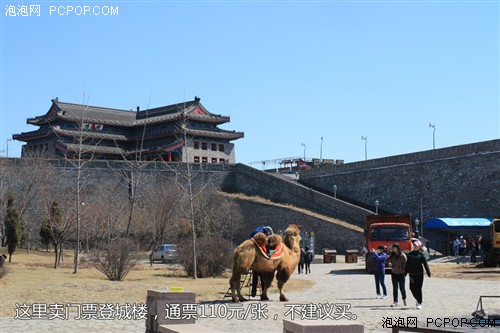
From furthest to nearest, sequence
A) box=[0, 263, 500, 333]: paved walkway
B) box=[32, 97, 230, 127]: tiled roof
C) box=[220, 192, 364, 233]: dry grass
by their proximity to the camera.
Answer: box=[32, 97, 230, 127]: tiled roof → box=[220, 192, 364, 233]: dry grass → box=[0, 263, 500, 333]: paved walkway

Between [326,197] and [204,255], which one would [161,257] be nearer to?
[204,255]

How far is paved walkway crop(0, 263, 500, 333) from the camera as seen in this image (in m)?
11.1

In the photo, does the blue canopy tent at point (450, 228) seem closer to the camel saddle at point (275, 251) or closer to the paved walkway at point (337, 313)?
the paved walkway at point (337, 313)

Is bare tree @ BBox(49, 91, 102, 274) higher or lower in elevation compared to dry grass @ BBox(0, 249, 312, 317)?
higher

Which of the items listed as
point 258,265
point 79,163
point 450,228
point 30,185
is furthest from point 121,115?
point 258,265

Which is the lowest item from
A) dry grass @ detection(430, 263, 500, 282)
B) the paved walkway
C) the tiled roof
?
the paved walkway

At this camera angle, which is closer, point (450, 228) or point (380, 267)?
point (380, 267)

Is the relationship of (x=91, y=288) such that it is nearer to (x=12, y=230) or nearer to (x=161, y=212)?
(x=12, y=230)

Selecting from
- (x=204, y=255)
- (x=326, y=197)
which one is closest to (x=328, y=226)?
(x=326, y=197)

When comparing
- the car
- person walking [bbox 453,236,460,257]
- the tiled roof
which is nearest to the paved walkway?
the car

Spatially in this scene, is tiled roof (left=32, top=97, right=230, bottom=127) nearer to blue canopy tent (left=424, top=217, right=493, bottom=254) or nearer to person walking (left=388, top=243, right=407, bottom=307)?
blue canopy tent (left=424, top=217, right=493, bottom=254)

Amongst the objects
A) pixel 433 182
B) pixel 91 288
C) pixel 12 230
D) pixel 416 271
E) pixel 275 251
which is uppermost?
pixel 433 182

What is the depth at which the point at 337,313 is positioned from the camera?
12820 mm

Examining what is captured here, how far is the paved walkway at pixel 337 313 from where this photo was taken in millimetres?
11133
